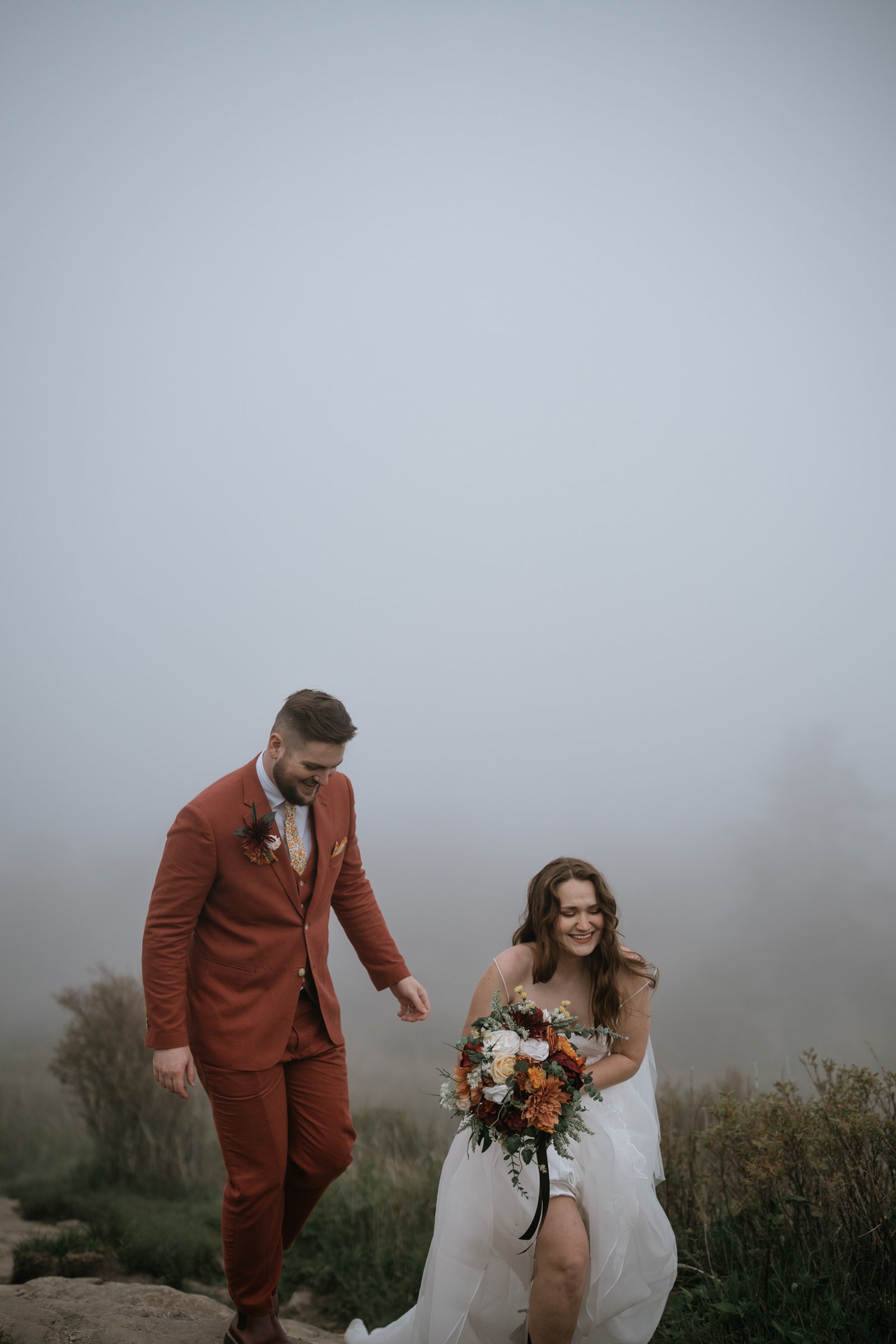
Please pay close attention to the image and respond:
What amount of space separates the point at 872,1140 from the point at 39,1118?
16.4 ft

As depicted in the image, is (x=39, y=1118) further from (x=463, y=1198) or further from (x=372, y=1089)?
(x=463, y=1198)

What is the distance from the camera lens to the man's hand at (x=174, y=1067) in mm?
3078

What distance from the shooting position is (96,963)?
20.2 feet

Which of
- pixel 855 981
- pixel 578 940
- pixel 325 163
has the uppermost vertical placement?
pixel 325 163

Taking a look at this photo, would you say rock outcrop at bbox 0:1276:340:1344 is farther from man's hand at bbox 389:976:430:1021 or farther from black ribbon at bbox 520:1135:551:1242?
black ribbon at bbox 520:1135:551:1242

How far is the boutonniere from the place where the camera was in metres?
3.22

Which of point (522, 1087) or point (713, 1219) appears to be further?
point (713, 1219)

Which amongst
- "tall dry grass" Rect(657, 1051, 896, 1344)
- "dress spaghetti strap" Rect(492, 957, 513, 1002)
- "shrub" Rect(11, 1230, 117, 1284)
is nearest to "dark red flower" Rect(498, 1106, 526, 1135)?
"dress spaghetti strap" Rect(492, 957, 513, 1002)

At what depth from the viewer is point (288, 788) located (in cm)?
Answer: 327

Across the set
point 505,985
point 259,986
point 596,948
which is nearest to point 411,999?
point 505,985

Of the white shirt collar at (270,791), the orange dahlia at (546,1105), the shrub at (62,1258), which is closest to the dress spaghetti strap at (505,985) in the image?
the orange dahlia at (546,1105)

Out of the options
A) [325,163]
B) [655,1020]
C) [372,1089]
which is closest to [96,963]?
[372,1089]

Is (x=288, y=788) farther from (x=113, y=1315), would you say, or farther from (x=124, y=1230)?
(x=124, y=1230)

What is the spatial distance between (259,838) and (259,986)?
1.76 feet
